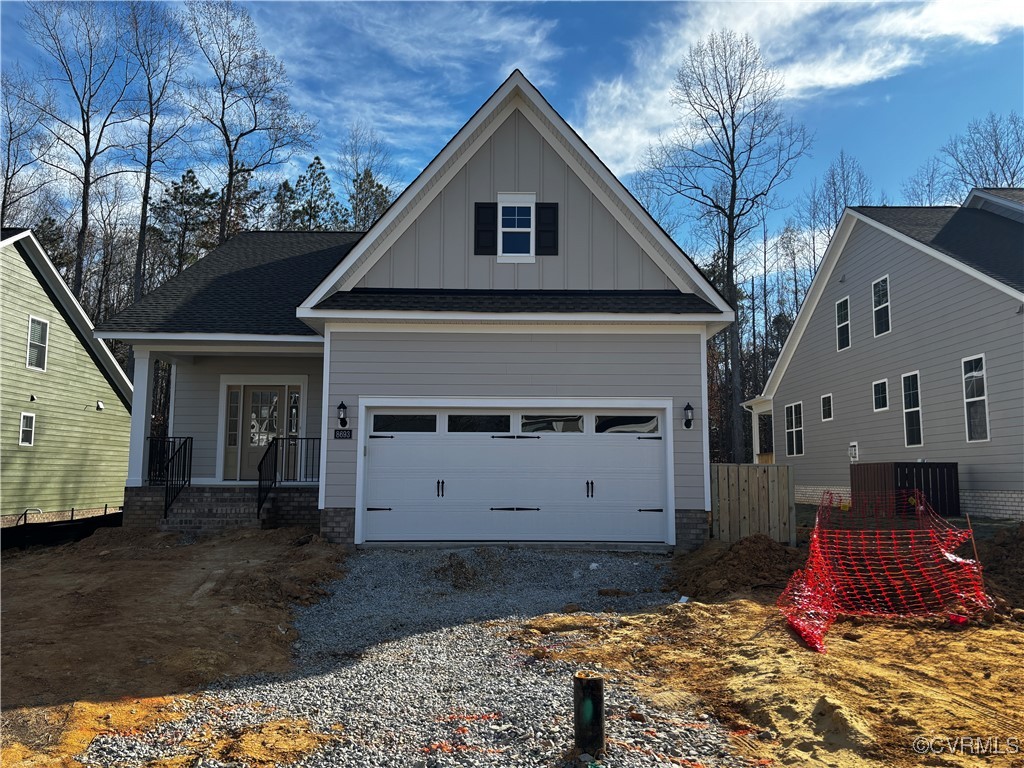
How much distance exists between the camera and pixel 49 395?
56.9 ft

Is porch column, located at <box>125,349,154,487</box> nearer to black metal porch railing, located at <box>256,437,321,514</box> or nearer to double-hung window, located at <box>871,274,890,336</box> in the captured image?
black metal porch railing, located at <box>256,437,321,514</box>

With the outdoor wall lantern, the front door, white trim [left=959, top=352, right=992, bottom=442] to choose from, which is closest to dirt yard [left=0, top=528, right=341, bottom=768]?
the front door

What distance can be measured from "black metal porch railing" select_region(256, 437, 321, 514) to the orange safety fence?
8.55m

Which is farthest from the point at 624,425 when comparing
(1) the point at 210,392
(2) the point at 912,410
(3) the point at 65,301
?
(3) the point at 65,301

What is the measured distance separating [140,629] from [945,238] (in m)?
16.2

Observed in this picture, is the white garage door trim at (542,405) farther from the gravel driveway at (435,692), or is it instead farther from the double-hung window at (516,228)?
the double-hung window at (516,228)

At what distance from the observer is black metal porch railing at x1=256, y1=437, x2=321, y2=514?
527 inches

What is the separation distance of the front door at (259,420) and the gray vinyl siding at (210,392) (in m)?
0.43

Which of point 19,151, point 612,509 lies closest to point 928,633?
point 612,509

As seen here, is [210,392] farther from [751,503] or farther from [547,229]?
[751,503]

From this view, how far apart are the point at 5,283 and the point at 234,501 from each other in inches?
328

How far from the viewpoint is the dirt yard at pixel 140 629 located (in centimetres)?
470

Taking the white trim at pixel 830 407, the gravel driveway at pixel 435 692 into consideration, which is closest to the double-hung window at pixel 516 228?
the gravel driveway at pixel 435 692

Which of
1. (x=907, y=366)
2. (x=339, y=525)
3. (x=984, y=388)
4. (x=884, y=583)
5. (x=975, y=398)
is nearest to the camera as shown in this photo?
(x=884, y=583)
